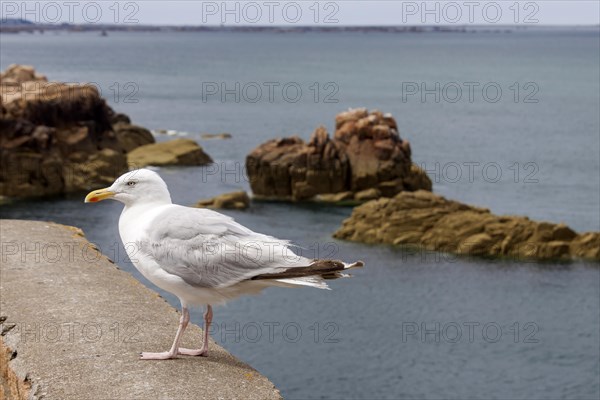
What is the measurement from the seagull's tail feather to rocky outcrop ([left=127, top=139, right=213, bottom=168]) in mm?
76039

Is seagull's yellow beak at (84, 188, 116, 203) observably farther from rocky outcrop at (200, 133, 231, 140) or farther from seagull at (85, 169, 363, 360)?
rocky outcrop at (200, 133, 231, 140)

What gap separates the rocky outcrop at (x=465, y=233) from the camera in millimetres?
59906

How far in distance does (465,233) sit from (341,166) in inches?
673

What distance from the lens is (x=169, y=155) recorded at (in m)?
88.3

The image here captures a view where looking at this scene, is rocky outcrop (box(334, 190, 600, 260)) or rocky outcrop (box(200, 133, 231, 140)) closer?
rocky outcrop (box(334, 190, 600, 260))

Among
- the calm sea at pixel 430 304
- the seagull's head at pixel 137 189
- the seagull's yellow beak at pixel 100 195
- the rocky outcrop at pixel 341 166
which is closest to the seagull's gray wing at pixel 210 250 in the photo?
the seagull's head at pixel 137 189

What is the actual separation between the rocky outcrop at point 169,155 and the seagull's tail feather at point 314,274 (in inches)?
2994

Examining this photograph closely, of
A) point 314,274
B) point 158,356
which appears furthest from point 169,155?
point 314,274

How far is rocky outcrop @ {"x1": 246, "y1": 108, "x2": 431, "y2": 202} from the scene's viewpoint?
248 ft

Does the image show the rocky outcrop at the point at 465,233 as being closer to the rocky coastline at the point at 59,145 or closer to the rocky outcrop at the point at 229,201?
the rocky outcrop at the point at 229,201

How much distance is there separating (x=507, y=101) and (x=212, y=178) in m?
88.7

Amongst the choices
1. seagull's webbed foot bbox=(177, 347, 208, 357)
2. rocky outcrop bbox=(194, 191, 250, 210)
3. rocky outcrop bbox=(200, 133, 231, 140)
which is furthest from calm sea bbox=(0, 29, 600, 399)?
seagull's webbed foot bbox=(177, 347, 208, 357)

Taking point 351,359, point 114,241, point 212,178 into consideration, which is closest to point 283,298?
point 351,359

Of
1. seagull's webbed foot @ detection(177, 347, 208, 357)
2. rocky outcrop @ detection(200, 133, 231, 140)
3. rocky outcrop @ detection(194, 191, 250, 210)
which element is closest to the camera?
seagull's webbed foot @ detection(177, 347, 208, 357)
